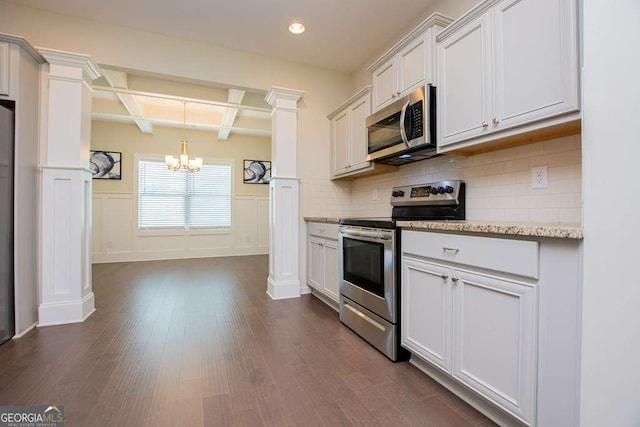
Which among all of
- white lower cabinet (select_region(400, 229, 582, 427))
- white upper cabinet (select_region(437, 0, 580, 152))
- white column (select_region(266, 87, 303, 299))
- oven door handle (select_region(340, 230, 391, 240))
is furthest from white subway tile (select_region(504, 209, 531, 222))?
white column (select_region(266, 87, 303, 299))

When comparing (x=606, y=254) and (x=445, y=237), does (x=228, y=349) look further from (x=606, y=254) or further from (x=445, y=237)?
(x=606, y=254)

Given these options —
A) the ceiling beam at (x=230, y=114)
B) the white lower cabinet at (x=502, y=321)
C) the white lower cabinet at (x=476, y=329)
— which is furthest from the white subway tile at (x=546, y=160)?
the ceiling beam at (x=230, y=114)

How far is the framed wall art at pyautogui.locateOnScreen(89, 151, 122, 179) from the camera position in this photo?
5.79 meters

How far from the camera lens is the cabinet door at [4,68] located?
2260 millimetres

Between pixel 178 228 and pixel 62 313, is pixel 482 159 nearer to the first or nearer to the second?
pixel 62 313

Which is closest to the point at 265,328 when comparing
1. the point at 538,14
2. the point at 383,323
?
the point at 383,323

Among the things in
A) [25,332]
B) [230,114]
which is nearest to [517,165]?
[25,332]

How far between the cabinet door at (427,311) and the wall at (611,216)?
0.67 m

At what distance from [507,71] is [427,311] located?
1418mm

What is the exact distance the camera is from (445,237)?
1590 millimetres

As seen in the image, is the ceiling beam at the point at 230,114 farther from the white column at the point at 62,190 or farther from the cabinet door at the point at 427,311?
the cabinet door at the point at 427,311

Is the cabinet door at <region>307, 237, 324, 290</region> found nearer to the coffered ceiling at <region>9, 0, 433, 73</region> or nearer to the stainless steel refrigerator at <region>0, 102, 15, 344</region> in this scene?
the coffered ceiling at <region>9, 0, 433, 73</region>

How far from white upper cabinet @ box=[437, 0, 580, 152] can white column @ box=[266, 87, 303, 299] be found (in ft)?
6.23

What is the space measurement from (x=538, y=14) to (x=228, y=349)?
2.72 m
